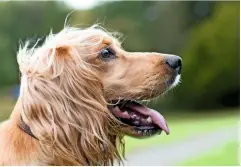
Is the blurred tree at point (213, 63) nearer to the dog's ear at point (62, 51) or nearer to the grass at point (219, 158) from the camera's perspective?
the grass at point (219, 158)

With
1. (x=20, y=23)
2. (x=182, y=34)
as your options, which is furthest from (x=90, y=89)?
(x=182, y=34)

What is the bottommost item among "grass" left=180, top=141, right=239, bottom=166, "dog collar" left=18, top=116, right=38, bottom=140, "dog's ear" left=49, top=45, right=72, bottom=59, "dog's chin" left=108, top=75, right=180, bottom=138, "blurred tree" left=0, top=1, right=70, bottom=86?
"dog collar" left=18, top=116, right=38, bottom=140

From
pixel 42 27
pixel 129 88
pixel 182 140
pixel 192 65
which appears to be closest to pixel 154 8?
pixel 192 65

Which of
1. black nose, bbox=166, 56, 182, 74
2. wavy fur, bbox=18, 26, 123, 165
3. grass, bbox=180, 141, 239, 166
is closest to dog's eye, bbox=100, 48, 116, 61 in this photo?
wavy fur, bbox=18, 26, 123, 165

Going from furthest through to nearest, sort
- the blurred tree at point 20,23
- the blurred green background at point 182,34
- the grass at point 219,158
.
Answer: the blurred green background at point 182,34 < the blurred tree at point 20,23 < the grass at point 219,158

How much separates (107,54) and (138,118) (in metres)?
0.54

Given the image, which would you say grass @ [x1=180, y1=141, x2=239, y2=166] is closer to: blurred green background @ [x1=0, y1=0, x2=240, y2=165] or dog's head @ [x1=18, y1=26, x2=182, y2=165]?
dog's head @ [x1=18, y1=26, x2=182, y2=165]

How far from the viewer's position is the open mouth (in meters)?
3.87

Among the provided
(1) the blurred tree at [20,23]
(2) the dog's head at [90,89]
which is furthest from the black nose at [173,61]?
(1) the blurred tree at [20,23]

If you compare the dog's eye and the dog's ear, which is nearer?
the dog's ear

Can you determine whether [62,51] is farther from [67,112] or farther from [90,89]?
[67,112]

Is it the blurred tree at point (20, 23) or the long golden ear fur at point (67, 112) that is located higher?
the blurred tree at point (20, 23)

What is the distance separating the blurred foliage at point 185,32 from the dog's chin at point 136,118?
93.7ft

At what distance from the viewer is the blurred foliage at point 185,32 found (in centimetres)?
3391
